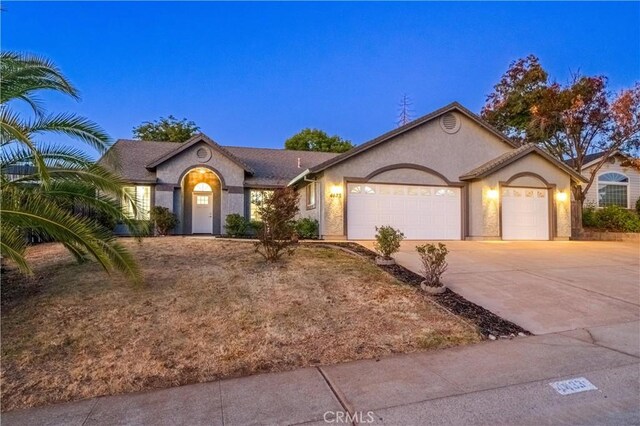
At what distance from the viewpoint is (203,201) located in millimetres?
19594

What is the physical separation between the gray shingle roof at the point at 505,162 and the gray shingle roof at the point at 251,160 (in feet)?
29.2

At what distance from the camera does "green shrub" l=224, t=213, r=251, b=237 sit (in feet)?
→ 55.7

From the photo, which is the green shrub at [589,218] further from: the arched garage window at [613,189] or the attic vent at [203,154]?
the attic vent at [203,154]

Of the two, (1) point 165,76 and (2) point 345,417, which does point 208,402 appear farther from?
(1) point 165,76

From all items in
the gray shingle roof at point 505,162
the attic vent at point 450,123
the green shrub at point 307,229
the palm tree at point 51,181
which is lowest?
the green shrub at point 307,229

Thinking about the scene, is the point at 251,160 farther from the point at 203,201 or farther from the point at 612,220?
the point at 612,220

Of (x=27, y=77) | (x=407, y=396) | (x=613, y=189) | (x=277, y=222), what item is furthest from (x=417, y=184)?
(x=613, y=189)

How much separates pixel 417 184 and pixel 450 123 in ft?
10.5

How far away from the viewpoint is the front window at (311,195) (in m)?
16.3

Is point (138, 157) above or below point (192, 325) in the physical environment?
above

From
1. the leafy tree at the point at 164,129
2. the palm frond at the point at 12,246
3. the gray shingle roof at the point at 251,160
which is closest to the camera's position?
the palm frond at the point at 12,246

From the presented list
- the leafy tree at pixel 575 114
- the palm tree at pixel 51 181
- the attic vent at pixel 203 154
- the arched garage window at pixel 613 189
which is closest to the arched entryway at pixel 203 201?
the attic vent at pixel 203 154

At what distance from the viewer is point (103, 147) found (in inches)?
276

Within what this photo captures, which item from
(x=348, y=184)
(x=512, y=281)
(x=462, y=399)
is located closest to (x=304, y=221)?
(x=348, y=184)
